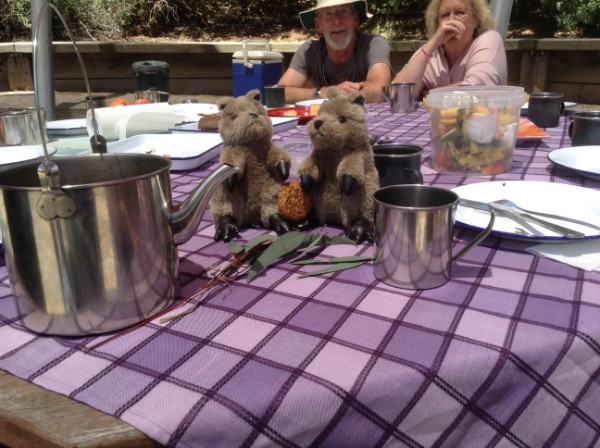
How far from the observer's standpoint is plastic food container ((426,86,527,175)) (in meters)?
1.11

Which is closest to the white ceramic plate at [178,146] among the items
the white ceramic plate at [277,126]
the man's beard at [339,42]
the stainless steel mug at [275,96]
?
the white ceramic plate at [277,126]

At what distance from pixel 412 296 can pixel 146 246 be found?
32 centimetres

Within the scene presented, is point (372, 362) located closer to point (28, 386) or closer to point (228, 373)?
point (228, 373)

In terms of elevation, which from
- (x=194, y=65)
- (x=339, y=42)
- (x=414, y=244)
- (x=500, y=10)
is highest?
(x=500, y=10)

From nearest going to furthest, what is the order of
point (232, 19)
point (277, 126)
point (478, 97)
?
point (478, 97) → point (277, 126) → point (232, 19)

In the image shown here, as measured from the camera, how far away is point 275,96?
2.15 m

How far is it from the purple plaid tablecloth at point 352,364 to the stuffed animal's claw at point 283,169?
0.21m

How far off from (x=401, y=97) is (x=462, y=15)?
89 cm

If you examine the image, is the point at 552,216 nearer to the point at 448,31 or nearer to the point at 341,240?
the point at 341,240

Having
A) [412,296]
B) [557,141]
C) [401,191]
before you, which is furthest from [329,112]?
[557,141]

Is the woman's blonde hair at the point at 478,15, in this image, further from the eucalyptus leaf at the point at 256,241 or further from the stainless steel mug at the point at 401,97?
the eucalyptus leaf at the point at 256,241

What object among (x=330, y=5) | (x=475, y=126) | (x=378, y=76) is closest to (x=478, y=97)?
(x=475, y=126)

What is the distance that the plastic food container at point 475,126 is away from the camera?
1113 millimetres

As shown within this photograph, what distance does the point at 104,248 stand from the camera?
52cm
